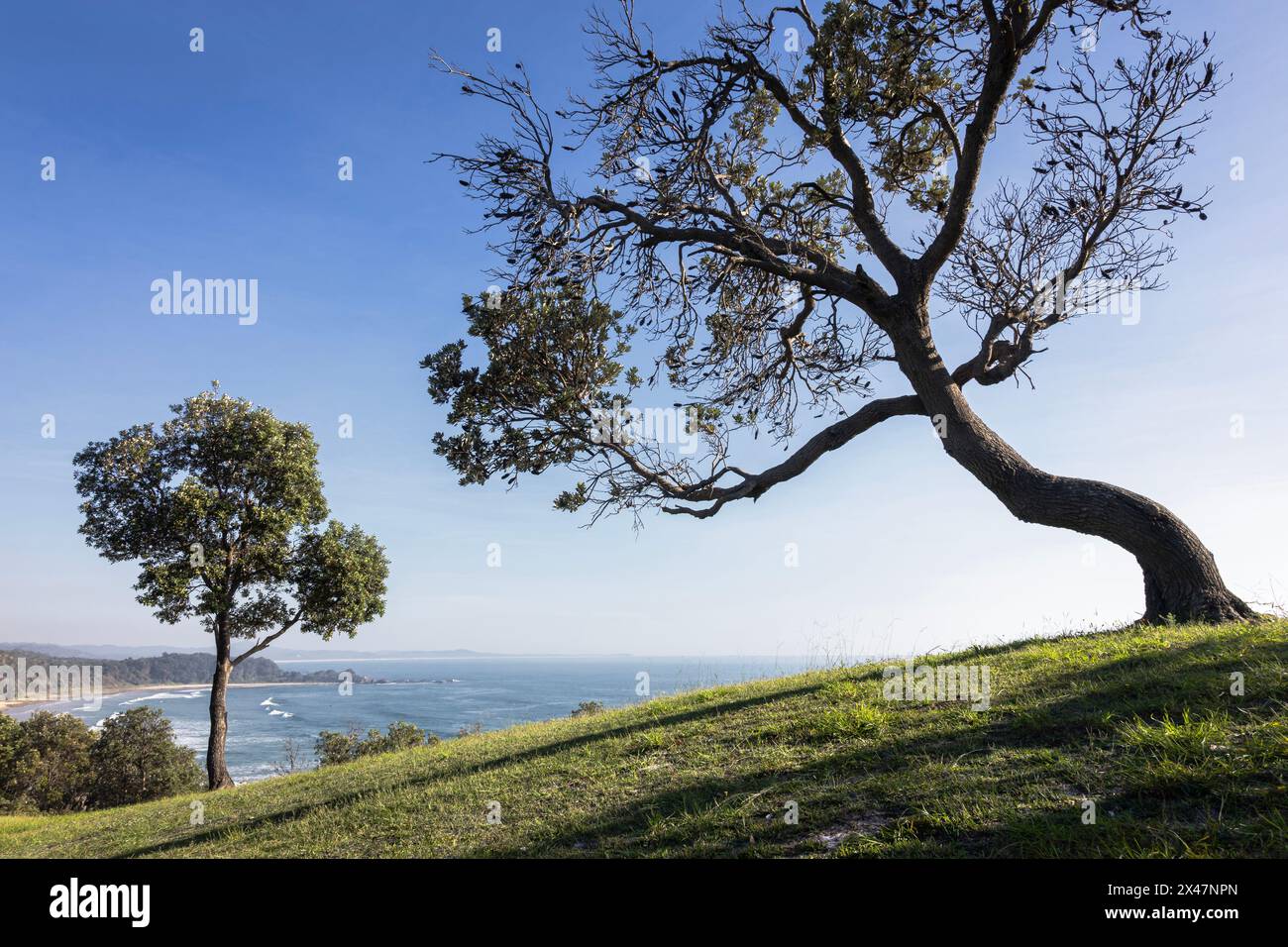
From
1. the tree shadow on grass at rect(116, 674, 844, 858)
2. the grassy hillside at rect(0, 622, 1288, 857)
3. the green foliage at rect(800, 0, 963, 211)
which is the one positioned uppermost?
the green foliage at rect(800, 0, 963, 211)

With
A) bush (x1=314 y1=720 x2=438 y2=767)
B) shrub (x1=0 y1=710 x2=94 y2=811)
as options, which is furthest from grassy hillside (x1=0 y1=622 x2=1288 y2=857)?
shrub (x1=0 y1=710 x2=94 y2=811)

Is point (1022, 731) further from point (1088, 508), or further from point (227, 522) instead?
point (227, 522)

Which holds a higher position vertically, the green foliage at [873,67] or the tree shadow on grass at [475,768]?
the green foliage at [873,67]

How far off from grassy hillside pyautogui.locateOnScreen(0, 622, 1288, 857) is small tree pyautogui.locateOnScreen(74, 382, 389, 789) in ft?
41.2

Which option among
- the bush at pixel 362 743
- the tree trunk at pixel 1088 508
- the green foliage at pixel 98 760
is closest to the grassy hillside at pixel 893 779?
the tree trunk at pixel 1088 508

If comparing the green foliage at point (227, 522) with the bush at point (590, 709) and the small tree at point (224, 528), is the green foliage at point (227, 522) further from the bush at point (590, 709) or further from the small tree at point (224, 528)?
the bush at point (590, 709)

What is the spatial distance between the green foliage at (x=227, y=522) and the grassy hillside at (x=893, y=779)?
41.2 ft

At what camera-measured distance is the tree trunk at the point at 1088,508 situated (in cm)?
981

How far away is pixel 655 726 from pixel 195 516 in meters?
18.2

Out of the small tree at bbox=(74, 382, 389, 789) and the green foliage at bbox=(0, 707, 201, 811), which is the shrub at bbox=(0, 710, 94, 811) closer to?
the green foliage at bbox=(0, 707, 201, 811)

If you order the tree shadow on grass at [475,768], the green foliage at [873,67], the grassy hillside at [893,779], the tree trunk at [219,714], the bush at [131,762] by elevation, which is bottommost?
the bush at [131,762]

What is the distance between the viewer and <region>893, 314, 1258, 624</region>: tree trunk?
981 centimetres

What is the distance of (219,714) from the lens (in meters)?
21.1
